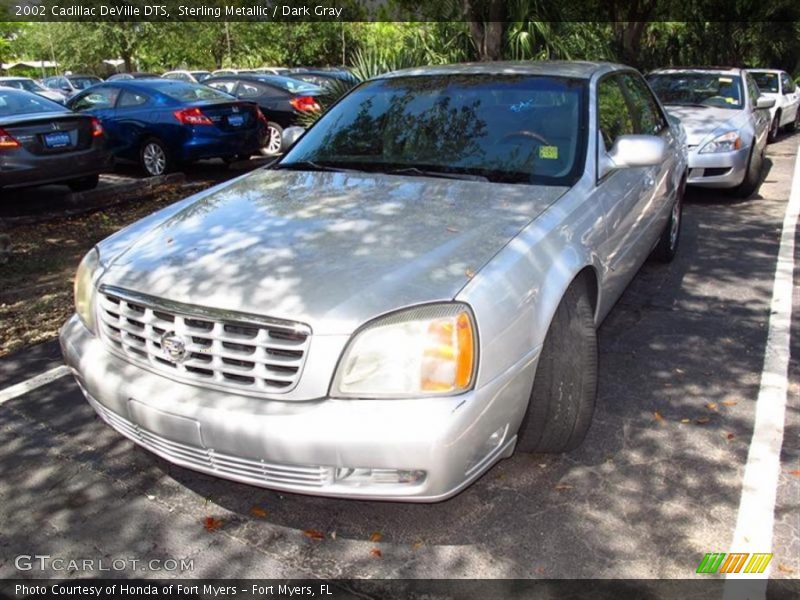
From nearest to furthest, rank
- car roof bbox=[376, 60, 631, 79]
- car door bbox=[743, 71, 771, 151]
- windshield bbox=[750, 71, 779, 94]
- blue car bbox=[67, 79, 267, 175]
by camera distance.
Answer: car roof bbox=[376, 60, 631, 79] < car door bbox=[743, 71, 771, 151] < blue car bbox=[67, 79, 267, 175] < windshield bbox=[750, 71, 779, 94]

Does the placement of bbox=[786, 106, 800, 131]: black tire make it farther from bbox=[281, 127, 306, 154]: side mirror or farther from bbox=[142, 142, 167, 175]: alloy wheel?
bbox=[281, 127, 306, 154]: side mirror

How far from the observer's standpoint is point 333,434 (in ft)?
7.87

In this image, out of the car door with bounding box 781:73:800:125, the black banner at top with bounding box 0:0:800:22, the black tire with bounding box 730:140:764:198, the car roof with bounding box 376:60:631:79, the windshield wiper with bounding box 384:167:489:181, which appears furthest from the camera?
→ the car door with bounding box 781:73:800:125

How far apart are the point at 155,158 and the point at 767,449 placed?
9.16 meters

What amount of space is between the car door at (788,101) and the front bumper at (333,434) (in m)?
14.7

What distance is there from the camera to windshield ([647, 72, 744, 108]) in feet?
29.5

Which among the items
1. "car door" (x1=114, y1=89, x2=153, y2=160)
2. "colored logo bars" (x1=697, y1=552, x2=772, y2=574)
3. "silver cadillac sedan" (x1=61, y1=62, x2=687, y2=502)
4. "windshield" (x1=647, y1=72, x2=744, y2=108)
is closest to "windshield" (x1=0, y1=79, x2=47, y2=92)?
"car door" (x1=114, y1=89, x2=153, y2=160)

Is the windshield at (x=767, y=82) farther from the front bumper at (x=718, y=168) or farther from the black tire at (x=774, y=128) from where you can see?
the front bumper at (x=718, y=168)

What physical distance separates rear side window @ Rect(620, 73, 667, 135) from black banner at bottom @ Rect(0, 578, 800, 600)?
3.07m

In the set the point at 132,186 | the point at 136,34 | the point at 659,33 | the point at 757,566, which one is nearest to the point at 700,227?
the point at 757,566

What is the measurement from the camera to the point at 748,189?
27.6ft

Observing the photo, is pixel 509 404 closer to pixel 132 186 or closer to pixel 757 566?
pixel 757 566

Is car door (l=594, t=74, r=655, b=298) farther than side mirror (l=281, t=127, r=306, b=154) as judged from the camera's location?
No

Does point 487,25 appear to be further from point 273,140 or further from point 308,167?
point 308,167
